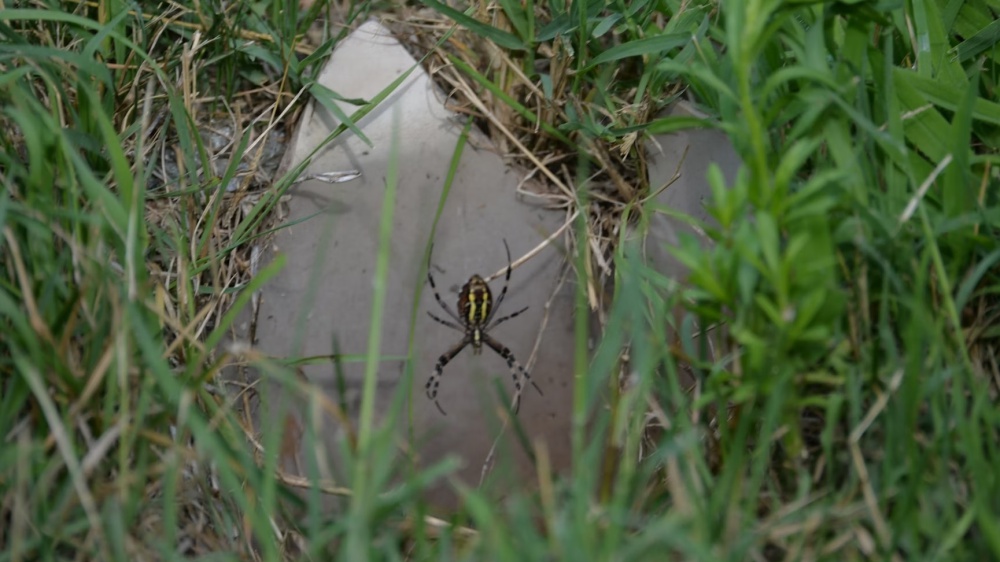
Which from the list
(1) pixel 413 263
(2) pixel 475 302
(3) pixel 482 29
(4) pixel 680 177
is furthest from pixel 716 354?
(3) pixel 482 29

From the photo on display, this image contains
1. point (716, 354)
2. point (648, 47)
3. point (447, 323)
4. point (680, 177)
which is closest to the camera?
point (716, 354)

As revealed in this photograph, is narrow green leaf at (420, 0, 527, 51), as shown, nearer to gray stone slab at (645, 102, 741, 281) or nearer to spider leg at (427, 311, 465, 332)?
gray stone slab at (645, 102, 741, 281)

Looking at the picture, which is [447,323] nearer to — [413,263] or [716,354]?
[413,263]

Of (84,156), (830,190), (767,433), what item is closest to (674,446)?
(767,433)

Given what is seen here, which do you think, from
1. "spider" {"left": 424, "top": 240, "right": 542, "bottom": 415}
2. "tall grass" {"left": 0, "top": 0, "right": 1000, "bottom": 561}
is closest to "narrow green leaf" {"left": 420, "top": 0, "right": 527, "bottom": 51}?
"tall grass" {"left": 0, "top": 0, "right": 1000, "bottom": 561}

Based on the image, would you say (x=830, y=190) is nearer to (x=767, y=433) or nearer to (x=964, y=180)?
(x=964, y=180)

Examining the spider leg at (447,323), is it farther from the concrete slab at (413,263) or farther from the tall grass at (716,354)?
the tall grass at (716,354)

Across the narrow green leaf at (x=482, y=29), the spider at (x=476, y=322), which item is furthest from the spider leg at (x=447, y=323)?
the narrow green leaf at (x=482, y=29)
